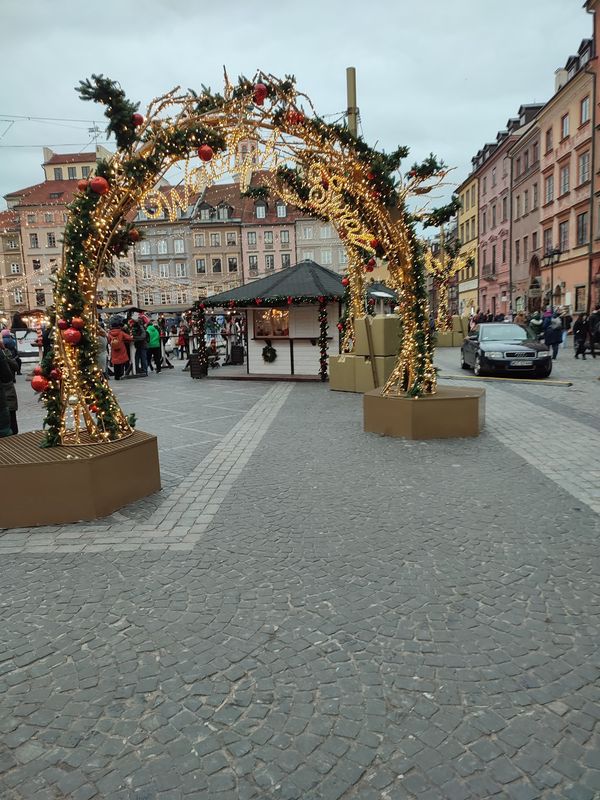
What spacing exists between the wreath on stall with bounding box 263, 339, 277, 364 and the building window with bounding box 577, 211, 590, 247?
2038 cm

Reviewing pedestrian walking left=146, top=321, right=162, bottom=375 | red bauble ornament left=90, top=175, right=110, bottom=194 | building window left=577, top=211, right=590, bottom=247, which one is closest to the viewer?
red bauble ornament left=90, top=175, right=110, bottom=194

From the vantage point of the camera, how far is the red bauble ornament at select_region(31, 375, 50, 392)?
531 cm

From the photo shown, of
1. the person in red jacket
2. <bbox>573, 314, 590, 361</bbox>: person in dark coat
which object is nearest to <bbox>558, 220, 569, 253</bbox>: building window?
<bbox>573, 314, 590, 361</bbox>: person in dark coat

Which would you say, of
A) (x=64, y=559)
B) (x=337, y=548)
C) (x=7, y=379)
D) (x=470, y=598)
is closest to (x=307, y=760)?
(x=470, y=598)

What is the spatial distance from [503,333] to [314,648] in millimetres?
14829

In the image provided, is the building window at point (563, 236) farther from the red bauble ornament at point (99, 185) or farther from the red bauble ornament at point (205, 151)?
the red bauble ornament at point (99, 185)

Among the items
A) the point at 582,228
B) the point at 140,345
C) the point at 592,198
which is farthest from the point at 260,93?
the point at 582,228

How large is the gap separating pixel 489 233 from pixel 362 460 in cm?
4772

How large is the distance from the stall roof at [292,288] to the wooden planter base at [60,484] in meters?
11.3

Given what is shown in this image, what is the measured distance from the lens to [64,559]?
166 inches

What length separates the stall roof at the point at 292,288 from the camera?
16078mm

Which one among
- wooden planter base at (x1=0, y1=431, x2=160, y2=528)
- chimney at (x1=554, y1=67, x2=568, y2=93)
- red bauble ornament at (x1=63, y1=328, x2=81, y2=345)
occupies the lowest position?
wooden planter base at (x1=0, y1=431, x2=160, y2=528)

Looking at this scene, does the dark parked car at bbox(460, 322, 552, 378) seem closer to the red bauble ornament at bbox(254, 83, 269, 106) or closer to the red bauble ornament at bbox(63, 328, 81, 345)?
the red bauble ornament at bbox(254, 83, 269, 106)

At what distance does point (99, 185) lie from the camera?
5.21m
